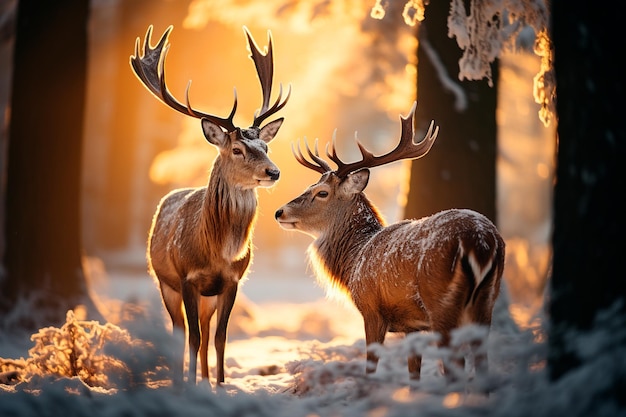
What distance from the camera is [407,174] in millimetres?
9758

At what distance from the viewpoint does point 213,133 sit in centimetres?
733

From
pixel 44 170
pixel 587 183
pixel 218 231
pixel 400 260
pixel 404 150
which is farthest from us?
pixel 44 170

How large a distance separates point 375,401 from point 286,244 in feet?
110

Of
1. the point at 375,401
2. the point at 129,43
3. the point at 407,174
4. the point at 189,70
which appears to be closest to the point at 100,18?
the point at 129,43

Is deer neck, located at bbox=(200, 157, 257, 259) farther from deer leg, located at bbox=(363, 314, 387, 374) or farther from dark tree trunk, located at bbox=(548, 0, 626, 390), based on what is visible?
dark tree trunk, located at bbox=(548, 0, 626, 390)

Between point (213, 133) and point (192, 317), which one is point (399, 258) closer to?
point (192, 317)

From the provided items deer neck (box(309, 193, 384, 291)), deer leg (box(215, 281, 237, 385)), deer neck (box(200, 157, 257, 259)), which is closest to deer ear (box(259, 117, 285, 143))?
deer neck (box(200, 157, 257, 259))

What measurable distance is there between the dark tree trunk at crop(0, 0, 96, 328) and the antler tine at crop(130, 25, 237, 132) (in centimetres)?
343

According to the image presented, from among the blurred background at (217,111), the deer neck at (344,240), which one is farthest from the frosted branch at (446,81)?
the blurred background at (217,111)

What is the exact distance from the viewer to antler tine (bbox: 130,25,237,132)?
299 inches

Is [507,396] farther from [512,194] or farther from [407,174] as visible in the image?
[512,194]

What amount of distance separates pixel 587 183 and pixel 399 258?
2033 millimetres

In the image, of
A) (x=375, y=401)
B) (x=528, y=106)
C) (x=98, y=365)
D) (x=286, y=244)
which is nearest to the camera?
(x=375, y=401)

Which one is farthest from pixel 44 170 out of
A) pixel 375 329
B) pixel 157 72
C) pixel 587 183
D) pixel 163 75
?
pixel 587 183
